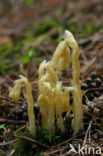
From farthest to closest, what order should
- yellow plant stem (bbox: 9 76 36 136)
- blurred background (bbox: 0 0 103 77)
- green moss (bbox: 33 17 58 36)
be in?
green moss (bbox: 33 17 58 36) < blurred background (bbox: 0 0 103 77) < yellow plant stem (bbox: 9 76 36 136)

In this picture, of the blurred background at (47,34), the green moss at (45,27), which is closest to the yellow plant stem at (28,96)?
the blurred background at (47,34)

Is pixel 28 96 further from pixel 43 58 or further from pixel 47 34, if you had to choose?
pixel 47 34

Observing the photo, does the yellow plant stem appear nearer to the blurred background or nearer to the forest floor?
the forest floor

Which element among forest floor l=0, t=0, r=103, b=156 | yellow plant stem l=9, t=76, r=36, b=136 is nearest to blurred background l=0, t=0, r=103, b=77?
forest floor l=0, t=0, r=103, b=156

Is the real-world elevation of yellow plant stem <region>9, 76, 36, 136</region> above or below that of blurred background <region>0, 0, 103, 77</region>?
below

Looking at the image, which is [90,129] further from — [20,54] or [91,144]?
[20,54]

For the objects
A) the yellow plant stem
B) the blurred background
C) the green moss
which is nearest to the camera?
the yellow plant stem

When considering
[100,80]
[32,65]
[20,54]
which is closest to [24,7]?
[20,54]

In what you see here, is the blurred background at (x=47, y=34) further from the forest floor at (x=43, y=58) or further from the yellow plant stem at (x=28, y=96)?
the yellow plant stem at (x=28, y=96)
